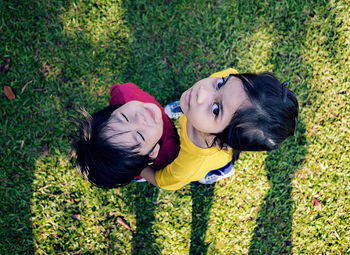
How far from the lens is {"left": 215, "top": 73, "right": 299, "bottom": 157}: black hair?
6.36ft

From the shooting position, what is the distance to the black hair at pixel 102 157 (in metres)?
2.01

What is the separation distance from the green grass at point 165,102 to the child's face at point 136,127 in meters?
1.42

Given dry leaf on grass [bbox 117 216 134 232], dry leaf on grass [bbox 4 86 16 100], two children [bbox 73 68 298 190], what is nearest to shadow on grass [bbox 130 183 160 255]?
dry leaf on grass [bbox 117 216 134 232]

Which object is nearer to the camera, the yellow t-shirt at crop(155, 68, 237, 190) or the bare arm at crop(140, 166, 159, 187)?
the yellow t-shirt at crop(155, 68, 237, 190)

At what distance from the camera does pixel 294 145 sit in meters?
3.52

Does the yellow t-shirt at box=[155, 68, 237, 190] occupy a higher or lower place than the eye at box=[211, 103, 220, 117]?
lower

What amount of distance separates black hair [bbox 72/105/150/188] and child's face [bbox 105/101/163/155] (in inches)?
2.2

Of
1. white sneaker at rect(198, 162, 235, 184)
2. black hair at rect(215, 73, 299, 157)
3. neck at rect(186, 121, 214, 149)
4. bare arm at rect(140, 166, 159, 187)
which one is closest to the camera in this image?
black hair at rect(215, 73, 299, 157)

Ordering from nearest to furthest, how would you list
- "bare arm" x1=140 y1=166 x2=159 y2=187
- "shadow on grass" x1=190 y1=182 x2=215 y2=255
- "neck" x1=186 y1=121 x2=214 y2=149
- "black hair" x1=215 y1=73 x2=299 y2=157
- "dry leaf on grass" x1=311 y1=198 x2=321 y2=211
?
1. "black hair" x1=215 y1=73 x2=299 y2=157
2. "neck" x1=186 y1=121 x2=214 y2=149
3. "bare arm" x1=140 y1=166 x2=159 y2=187
4. "shadow on grass" x1=190 y1=182 x2=215 y2=255
5. "dry leaf on grass" x1=311 y1=198 x2=321 y2=211

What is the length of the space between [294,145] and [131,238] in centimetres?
276

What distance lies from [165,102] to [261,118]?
1.84 m

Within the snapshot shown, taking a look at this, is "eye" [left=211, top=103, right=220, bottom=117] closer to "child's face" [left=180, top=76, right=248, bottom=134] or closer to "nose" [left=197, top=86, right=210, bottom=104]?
"child's face" [left=180, top=76, right=248, bottom=134]

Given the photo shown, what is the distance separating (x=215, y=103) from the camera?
206cm

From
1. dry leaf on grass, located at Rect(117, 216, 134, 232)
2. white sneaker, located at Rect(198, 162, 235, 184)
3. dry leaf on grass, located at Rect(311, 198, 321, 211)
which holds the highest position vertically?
white sneaker, located at Rect(198, 162, 235, 184)
